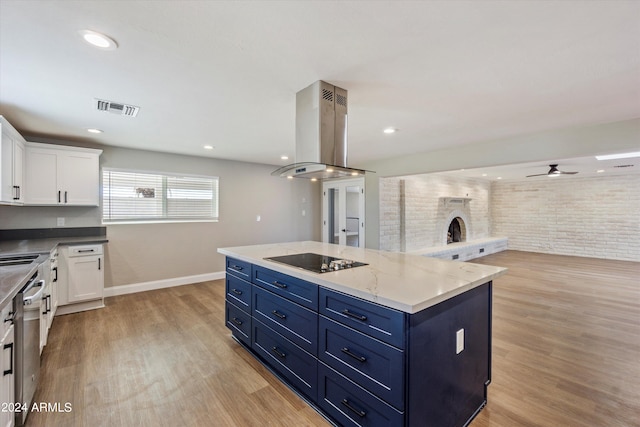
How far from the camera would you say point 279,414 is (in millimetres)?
1856

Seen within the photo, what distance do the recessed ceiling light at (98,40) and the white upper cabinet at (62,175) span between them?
277 cm

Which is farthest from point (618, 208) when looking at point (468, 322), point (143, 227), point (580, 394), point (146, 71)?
point (143, 227)

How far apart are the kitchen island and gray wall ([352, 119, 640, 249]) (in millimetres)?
2430

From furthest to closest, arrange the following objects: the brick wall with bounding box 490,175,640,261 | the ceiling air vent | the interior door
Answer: the brick wall with bounding box 490,175,640,261
the interior door
the ceiling air vent

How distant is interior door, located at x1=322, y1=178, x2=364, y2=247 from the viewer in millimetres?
5945

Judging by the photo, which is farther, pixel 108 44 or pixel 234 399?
pixel 234 399

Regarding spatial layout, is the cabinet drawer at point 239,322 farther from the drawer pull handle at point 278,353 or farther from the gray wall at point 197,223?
the gray wall at point 197,223

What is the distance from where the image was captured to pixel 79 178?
3750 millimetres

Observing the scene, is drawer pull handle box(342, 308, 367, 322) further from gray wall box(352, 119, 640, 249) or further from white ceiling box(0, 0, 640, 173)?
gray wall box(352, 119, 640, 249)

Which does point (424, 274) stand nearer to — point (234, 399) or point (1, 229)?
point (234, 399)

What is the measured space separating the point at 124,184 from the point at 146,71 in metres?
3.09

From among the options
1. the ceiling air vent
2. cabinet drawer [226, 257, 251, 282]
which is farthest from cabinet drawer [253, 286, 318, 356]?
the ceiling air vent

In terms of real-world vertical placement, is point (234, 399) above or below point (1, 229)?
below

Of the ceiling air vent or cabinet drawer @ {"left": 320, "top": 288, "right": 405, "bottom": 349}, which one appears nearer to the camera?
cabinet drawer @ {"left": 320, "top": 288, "right": 405, "bottom": 349}
